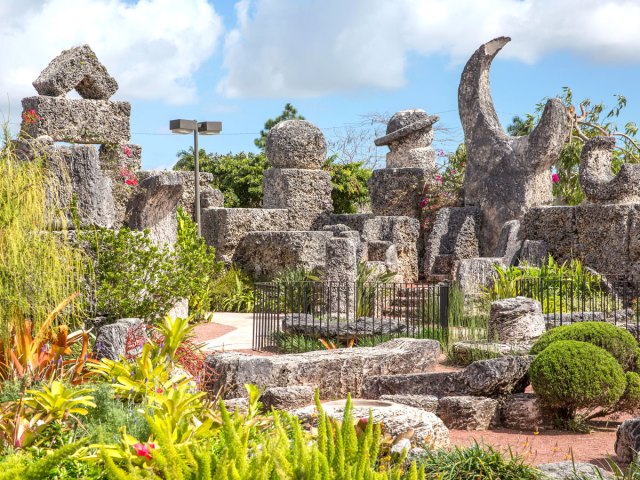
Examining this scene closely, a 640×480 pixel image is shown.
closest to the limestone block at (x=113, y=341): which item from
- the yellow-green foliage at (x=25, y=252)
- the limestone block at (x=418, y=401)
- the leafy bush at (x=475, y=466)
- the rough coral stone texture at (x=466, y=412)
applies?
the yellow-green foliage at (x=25, y=252)

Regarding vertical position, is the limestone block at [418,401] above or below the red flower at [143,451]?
below

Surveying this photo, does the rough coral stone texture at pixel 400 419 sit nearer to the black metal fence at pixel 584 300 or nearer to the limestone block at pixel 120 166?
the black metal fence at pixel 584 300

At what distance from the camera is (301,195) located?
17766 mm

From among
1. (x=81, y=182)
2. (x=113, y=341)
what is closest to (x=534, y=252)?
(x=81, y=182)

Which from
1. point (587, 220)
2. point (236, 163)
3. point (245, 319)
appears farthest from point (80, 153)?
point (236, 163)

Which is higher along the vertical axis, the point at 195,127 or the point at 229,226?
the point at 195,127

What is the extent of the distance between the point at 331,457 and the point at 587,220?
40.5 feet

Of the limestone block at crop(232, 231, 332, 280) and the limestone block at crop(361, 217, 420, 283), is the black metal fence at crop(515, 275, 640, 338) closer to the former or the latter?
the limestone block at crop(232, 231, 332, 280)

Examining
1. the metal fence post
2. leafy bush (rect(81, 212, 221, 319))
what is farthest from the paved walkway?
the metal fence post

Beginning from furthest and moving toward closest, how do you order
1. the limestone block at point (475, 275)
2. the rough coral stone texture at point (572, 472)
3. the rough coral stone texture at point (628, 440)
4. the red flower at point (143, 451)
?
the limestone block at point (475, 275), the rough coral stone texture at point (628, 440), the rough coral stone texture at point (572, 472), the red flower at point (143, 451)

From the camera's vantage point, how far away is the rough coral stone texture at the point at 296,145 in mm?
17641

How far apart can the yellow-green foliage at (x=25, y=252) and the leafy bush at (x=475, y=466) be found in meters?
3.42

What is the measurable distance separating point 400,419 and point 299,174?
11.8 m

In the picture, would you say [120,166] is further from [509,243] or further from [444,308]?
[509,243]
